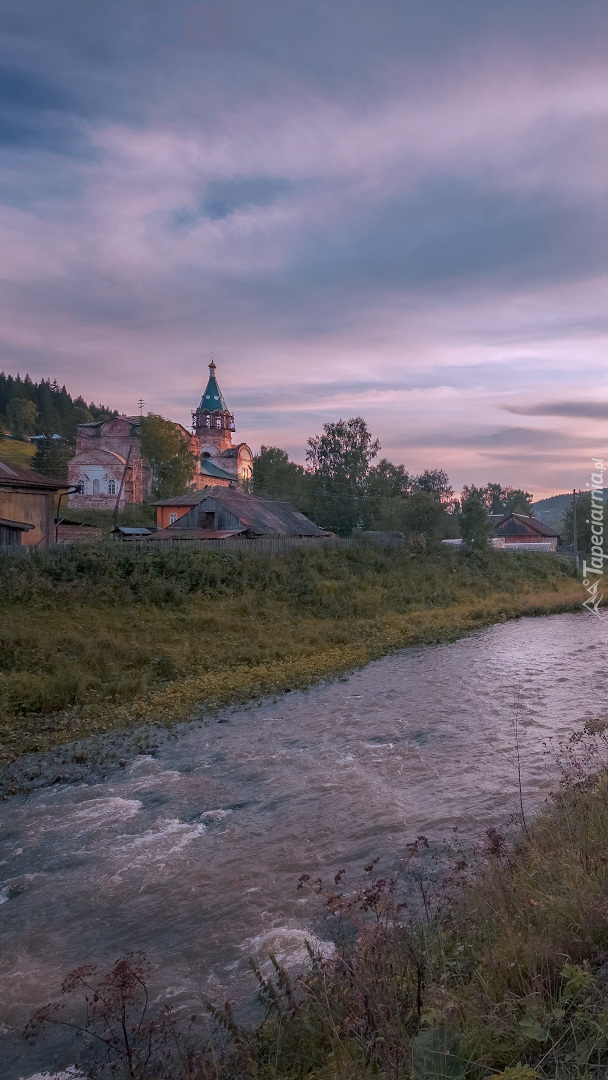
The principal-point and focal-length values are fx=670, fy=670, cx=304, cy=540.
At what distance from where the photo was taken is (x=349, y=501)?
60.1 metres

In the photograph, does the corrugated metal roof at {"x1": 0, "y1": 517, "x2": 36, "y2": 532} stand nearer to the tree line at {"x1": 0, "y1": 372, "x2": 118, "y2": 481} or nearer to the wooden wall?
the wooden wall

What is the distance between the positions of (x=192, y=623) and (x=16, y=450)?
273 feet

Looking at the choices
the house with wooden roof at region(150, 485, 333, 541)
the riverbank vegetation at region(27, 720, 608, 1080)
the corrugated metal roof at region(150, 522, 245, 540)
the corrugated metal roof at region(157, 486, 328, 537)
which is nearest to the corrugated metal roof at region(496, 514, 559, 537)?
the corrugated metal roof at region(157, 486, 328, 537)

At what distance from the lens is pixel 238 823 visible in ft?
30.2

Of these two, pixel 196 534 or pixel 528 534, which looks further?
pixel 528 534

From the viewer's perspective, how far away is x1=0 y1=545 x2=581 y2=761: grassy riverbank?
15.6 m

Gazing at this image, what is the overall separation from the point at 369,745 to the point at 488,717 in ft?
10.5

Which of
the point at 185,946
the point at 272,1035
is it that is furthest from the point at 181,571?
the point at 272,1035

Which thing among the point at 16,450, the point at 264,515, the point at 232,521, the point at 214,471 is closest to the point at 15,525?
the point at 232,521

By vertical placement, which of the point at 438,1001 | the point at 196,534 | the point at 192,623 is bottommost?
the point at 192,623

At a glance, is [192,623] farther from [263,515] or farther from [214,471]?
[214,471]

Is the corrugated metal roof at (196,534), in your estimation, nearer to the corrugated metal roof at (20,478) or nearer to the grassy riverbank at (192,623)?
the grassy riverbank at (192,623)

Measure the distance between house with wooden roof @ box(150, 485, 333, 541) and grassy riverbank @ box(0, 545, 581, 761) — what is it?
16.0ft

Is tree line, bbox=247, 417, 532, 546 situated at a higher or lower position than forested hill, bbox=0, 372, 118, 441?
lower
